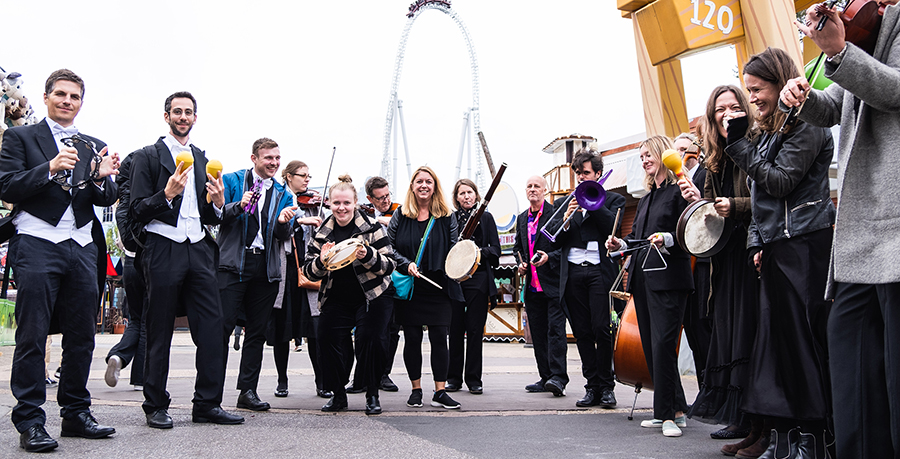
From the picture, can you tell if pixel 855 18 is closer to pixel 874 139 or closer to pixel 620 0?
pixel 874 139

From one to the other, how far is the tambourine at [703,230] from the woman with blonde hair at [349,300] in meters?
2.29

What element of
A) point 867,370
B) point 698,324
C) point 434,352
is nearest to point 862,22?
point 867,370

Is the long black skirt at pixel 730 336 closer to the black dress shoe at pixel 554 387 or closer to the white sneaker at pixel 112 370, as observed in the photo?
the black dress shoe at pixel 554 387

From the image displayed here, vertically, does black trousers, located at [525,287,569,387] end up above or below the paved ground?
above

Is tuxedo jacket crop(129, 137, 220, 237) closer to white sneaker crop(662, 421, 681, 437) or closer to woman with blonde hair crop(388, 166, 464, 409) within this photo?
woman with blonde hair crop(388, 166, 464, 409)

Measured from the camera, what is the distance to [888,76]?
2334 millimetres

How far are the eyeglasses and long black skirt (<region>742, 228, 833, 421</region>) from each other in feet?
12.2

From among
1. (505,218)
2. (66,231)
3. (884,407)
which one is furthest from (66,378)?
(505,218)

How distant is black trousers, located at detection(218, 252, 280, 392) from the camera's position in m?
5.45

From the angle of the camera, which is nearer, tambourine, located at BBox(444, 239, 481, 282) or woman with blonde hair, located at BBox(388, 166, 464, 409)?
tambourine, located at BBox(444, 239, 481, 282)

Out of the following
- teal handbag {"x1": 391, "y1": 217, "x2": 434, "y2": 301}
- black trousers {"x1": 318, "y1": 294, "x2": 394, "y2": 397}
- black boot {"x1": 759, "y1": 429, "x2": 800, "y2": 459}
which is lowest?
black boot {"x1": 759, "y1": 429, "x2": 800, "y2": 459}

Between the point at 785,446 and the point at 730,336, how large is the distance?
2.13 ft

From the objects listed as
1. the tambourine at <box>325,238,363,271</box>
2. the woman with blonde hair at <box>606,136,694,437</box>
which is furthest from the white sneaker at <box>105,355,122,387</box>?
the woman with blonde hair at <box>606,136,694,437</box>

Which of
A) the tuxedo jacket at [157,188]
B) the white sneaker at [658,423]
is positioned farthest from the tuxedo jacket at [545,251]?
the tuxedo jacket at [157,188]
